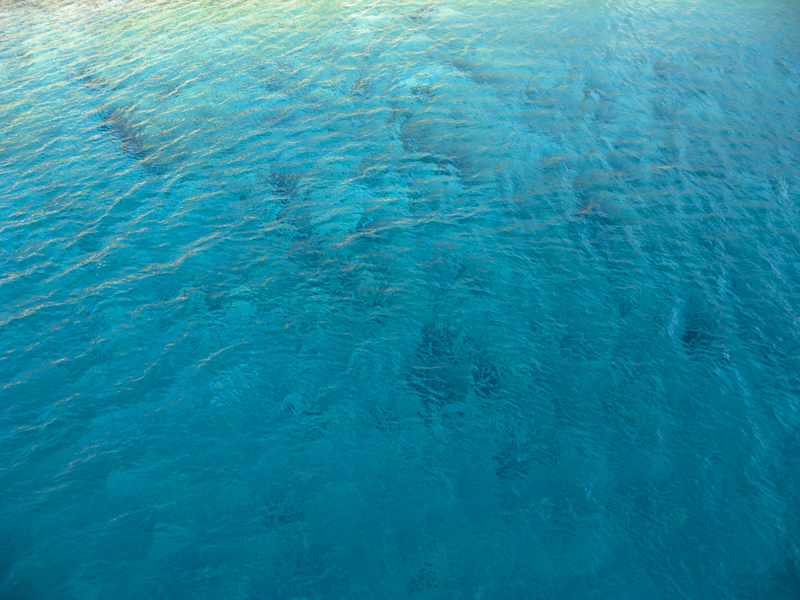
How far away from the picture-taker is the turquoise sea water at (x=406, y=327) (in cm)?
1775

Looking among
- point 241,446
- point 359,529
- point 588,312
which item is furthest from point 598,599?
point 241,446

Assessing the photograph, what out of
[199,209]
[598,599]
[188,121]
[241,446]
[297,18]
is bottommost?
[598,599]

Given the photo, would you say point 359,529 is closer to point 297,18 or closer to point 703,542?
point 703,542

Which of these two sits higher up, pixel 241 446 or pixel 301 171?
pixel 301 171

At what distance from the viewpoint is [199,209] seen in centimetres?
2975

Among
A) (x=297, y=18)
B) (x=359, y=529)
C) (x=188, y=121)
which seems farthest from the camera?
(x=297, y=18)

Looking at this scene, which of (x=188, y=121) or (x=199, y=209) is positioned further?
(x=188, y=121)

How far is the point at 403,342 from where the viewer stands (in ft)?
76.8

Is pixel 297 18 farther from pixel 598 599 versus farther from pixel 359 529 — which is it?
pixel 598 599

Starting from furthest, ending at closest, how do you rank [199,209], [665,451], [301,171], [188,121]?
[188,121] < [301,171] < [199,209] < [665,451]

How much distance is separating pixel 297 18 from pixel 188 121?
62.5 ft

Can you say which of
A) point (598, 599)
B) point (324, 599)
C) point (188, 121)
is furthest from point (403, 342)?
point (188, 121)

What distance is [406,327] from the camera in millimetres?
23938

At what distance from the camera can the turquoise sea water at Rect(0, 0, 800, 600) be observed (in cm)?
1775
